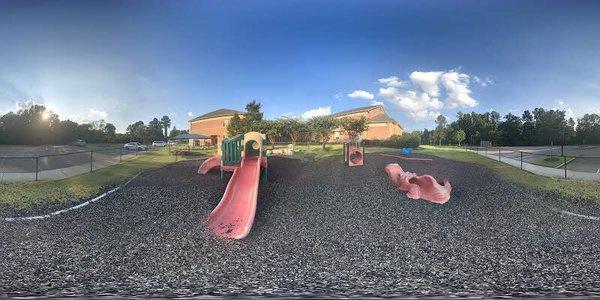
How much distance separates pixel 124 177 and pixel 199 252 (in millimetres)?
1253

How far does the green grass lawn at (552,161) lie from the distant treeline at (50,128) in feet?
11.9

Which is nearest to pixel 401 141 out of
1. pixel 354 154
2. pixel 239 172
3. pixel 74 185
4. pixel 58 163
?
pixel 354 154

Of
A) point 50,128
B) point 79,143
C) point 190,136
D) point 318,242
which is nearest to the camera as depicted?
point 318,242

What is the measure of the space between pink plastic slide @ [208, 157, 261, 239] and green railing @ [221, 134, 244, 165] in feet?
0.26

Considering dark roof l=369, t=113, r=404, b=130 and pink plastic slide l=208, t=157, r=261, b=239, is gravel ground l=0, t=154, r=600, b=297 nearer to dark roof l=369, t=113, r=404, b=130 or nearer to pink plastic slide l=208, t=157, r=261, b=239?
pink plastic slide l=208, t=157, r=261, b=239

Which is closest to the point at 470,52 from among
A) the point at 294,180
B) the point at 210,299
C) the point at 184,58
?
the point at 294,180

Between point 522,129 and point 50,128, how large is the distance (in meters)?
4.41

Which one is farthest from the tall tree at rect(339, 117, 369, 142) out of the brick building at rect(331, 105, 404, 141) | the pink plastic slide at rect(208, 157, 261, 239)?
the pink plastic slide at rect(208, 157, 261, 239)

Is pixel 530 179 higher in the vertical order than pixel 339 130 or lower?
lower

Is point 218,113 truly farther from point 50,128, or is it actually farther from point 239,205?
point 50,128

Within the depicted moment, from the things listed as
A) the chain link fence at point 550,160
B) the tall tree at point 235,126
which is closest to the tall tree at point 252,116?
the tall tree at point 235,126

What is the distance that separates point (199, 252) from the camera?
275 centimetres

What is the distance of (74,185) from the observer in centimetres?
329

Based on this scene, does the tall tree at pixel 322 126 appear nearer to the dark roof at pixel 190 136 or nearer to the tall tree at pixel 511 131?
the dark roof at pixel 190 136
